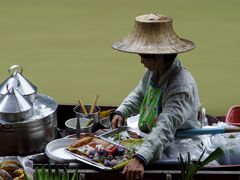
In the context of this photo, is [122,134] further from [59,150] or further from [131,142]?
[59,150]

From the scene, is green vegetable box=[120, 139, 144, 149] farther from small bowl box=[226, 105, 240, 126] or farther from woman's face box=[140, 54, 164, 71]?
small bowl box=[226, 105, 240, 126]

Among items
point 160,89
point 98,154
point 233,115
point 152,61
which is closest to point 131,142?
point 98,154

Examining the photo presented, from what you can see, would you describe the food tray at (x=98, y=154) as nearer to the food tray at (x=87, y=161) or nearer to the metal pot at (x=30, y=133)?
the food tray at (x=87, y=161)

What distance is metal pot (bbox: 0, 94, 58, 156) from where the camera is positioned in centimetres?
306

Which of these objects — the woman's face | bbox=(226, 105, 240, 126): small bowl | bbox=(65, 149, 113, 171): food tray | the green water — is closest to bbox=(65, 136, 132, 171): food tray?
bbox=(65, 149, 113, 171): food tray

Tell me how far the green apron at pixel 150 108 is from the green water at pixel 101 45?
1.75 m

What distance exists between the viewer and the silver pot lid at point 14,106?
3.04 meters

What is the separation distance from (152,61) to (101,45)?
3654 mm

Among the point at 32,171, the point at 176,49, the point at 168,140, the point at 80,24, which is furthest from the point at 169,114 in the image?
the point at 80,24

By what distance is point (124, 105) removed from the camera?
3.18m

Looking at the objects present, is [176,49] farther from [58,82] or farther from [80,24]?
[80,24]

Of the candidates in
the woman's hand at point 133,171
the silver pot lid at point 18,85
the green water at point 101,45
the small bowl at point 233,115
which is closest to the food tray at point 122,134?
the woman's hand at point 133,171

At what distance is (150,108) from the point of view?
295 centimetres

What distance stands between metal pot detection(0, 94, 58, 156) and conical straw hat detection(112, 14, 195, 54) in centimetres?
67
